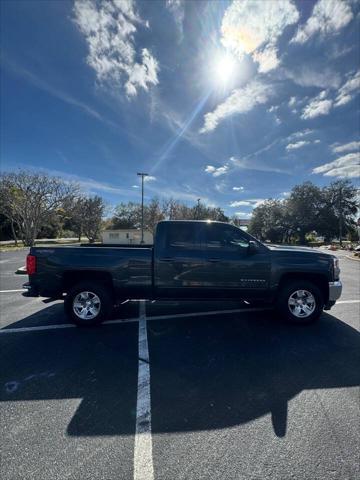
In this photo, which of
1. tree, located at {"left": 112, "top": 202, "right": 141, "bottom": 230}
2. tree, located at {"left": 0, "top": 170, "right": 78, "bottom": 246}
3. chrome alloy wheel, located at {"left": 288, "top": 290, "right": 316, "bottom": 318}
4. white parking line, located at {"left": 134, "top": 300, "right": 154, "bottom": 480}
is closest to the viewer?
white parking line, located at {"left": 134, "top": 300, "right": 154, "bottom": 480}

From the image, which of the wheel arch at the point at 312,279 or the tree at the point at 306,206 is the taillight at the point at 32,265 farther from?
the tree at the point at 306,206

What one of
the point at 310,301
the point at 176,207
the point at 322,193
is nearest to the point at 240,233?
the point at 310,301

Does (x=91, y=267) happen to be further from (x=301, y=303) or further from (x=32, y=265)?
(x=301, y=303)

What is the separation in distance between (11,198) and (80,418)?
38.1 m

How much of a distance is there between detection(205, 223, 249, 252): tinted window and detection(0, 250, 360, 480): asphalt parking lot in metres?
1.56

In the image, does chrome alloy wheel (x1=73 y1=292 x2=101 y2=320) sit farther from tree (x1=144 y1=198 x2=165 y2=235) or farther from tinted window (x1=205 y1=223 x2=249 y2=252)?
tree (x1=144 y1=198 x2=165 y2=235)

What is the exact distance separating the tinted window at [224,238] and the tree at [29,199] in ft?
117

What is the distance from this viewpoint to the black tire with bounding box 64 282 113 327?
468cm

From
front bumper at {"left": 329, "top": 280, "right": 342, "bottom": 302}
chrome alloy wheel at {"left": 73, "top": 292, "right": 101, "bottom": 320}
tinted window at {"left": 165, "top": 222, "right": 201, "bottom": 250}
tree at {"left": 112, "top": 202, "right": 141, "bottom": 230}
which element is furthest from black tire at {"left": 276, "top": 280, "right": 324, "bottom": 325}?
tree at {"left": 112, "top": 202, "right": 141, "bottom": 230}

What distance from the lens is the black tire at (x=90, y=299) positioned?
15.4 ft

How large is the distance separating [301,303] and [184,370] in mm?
2938

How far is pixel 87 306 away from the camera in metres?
4.76

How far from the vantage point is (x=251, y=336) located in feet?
14.4

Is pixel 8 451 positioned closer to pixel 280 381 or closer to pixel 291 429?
pixel 291 429
